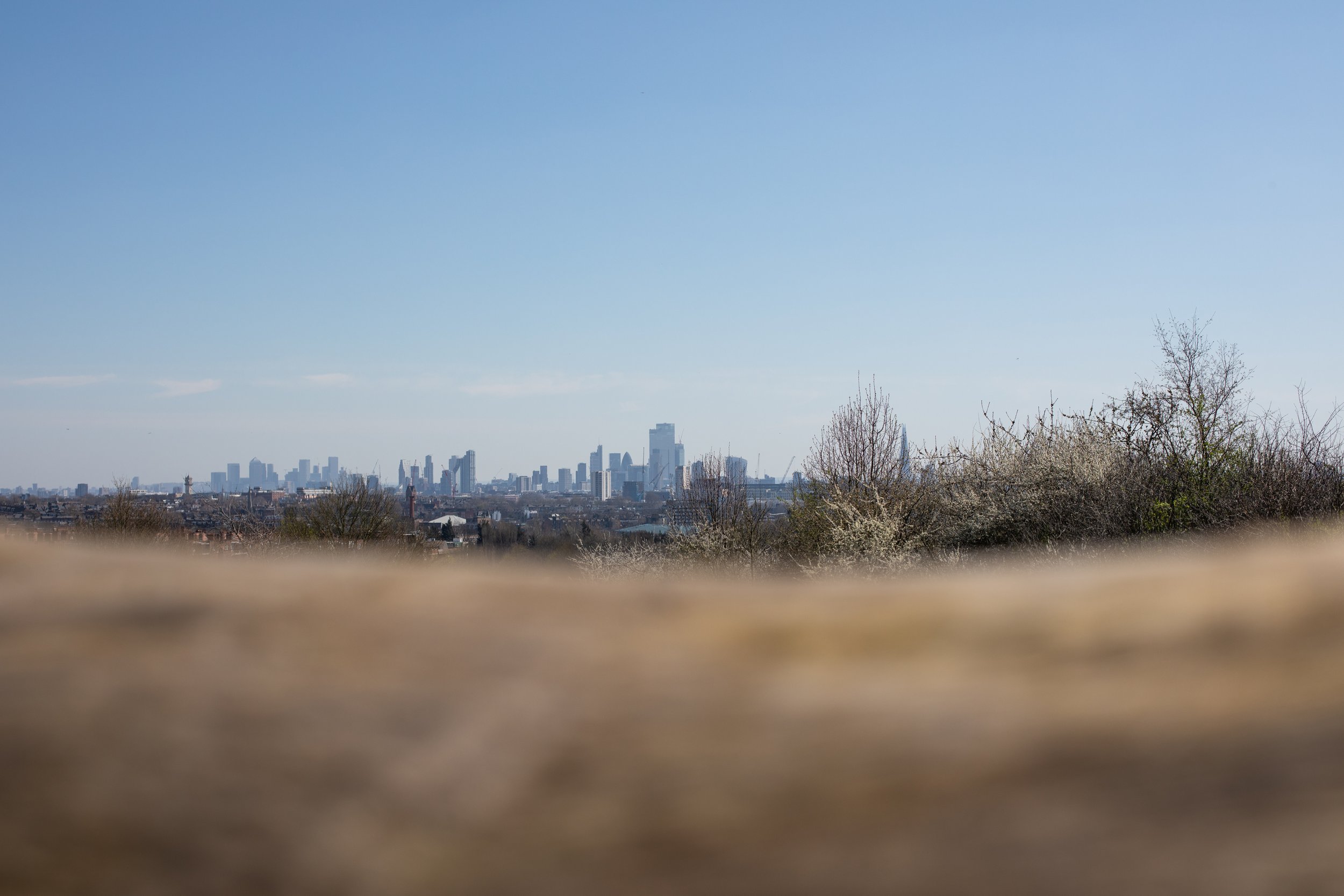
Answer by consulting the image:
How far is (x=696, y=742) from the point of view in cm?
38

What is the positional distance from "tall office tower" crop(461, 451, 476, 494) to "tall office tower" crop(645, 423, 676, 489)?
1510 inches

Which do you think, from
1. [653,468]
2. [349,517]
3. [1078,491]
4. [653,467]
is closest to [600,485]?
[653,468]

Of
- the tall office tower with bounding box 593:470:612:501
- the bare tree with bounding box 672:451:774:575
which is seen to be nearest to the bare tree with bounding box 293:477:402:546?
the bare tree with bounding box 672:451:774:575

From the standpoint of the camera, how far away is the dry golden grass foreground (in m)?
Answer: 0.34

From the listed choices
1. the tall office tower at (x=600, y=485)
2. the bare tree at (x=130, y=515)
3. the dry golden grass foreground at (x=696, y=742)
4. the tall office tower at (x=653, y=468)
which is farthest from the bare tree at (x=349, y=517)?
the tall office tower at (x=653, y=468)

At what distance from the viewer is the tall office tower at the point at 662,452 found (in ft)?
501

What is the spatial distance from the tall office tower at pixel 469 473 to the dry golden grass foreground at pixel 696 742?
592ft

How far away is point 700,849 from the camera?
1.15 feet

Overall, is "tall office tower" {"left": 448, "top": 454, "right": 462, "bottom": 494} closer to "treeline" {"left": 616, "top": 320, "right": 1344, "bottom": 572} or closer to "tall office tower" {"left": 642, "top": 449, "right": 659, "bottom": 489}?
"tall office tower" {"left": 642, "top": 449, "right": 659, "bottom": 489}

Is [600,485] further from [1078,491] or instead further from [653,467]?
[1078,491]

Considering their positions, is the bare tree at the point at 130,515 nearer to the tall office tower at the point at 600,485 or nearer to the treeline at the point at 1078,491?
the treeline at the point at 1078,491

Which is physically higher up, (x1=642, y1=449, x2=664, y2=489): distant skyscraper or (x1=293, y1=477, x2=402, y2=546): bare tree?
(x1=642, y1=449, x2=664, y2=489): distant skyscraper

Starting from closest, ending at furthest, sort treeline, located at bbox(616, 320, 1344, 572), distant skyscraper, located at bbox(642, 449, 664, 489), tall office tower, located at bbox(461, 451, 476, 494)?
treeline, located at bbox(616, 320, 1344, 572)
distant skyscraper, located at bbox(642, 449, 664, 489)
tall office tower, located at bbox(461, 451, 476, 494)

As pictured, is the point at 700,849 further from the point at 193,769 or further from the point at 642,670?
the point at 193,769
